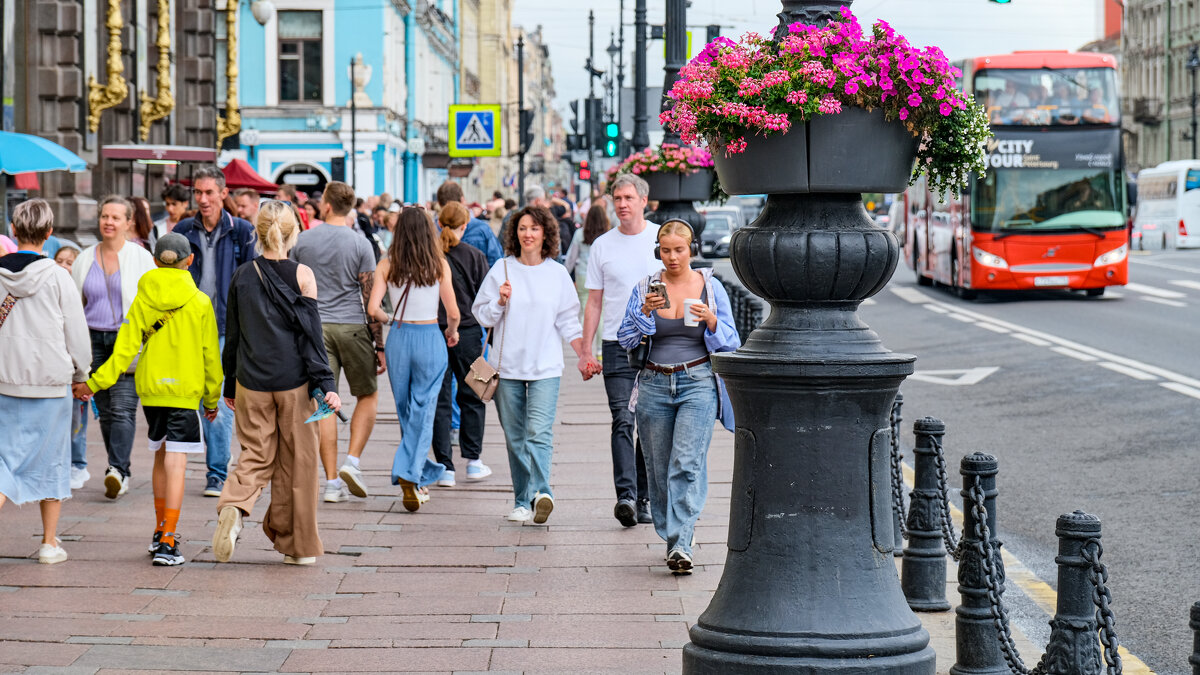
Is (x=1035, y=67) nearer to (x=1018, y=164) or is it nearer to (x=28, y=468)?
(x=1018, y=164)

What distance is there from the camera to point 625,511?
8.75 m

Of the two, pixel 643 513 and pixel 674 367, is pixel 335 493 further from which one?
pixel 674 367

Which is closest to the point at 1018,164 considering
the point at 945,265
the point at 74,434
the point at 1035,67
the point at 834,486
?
the point at 1035,67

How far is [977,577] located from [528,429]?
3.71 metres

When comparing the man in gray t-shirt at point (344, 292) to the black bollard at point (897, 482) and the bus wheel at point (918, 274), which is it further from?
the bus wheel at point (918, 274)

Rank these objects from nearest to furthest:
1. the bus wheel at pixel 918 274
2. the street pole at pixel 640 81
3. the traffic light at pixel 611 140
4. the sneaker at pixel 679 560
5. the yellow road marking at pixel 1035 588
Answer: the yellow road marking at pixel 1035 588 → the sneaker at pixel 679 560 → the street pole at pixel 640 81 → the traffic light at pixel 611 140 → the bus wheel at pixel 918 274

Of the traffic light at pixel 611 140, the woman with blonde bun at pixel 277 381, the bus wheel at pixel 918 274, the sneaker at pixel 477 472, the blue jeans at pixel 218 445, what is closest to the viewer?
the woman with blonde bun at pixel 277 381

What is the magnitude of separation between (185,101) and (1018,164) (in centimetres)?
1334

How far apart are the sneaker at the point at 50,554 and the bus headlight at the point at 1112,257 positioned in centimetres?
→ 2338

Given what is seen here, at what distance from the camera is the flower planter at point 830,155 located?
473 cm

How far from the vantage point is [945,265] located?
31.9 metres

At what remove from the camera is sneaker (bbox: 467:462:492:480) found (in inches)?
421

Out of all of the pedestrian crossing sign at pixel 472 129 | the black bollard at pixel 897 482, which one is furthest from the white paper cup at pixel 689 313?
the pedestrian crossing sign at pixel 472 129

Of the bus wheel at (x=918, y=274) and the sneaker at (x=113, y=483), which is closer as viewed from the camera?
the sneaker at (x=113, y=483)
